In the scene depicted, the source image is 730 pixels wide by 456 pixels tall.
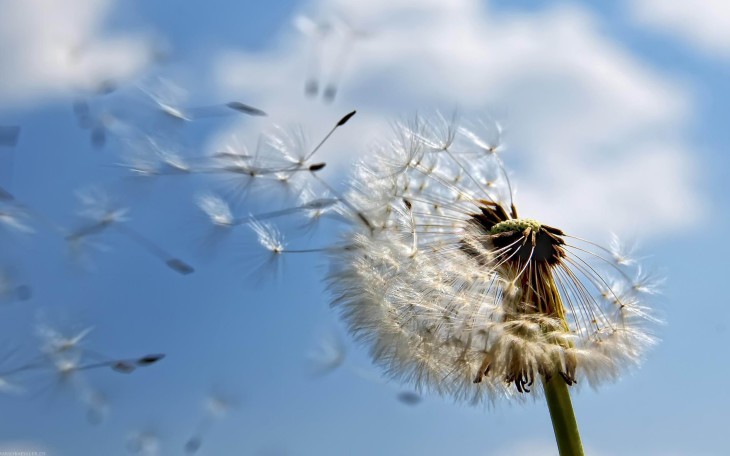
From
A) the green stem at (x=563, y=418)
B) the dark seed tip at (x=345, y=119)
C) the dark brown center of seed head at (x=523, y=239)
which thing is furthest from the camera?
the dark brown center of seed head at (x=523, y=239)

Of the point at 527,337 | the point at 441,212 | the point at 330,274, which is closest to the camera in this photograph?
the point at 527,337

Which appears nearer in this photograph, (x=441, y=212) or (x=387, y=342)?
(x=387, y=342)

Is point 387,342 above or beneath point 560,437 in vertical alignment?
above

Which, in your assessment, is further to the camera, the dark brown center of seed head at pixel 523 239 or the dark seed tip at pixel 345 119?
the dark brown center of seed head at pixel 523 239

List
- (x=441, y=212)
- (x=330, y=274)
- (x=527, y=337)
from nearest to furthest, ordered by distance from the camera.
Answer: (x=527, y=337) < (x=330, y=274) < (x=441, y=212)

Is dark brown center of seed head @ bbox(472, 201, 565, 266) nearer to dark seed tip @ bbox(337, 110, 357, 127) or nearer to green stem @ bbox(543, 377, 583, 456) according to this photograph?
green stem @ bbox(543, 377, 583, 456)

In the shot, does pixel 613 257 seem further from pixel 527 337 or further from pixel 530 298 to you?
pixel 527 337

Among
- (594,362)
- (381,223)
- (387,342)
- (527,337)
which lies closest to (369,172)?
(381,223)

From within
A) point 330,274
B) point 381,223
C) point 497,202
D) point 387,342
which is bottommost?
point 387,342

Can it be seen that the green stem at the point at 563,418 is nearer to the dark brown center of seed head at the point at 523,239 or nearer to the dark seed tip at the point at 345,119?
the dark brown center of seed head at the point at 523,239

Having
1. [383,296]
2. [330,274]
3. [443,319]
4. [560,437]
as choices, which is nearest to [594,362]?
[560,437]
